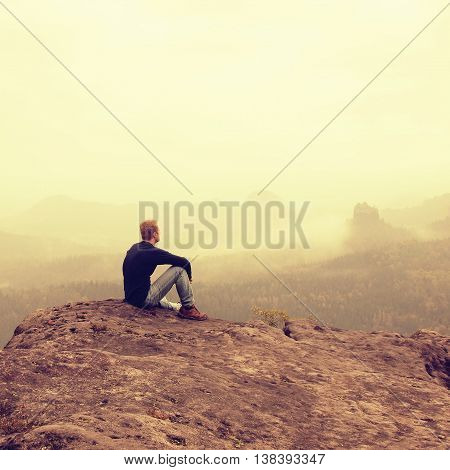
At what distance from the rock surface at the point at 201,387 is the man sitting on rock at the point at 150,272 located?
69 cm

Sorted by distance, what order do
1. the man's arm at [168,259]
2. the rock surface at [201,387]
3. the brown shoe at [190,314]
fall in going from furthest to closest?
the brown shoe at [190,314] → the man's arm at [168,259] → the rock surface at [201,387]

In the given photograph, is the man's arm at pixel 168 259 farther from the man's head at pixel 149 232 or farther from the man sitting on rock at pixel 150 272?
the man's head at pixel 149 232

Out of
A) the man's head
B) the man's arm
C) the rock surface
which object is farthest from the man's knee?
the rock surface

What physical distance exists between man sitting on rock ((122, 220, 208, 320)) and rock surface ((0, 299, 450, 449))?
694 millimetres

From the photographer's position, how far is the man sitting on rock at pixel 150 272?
18469 millimetres

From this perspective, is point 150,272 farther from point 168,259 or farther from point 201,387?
point 201,387

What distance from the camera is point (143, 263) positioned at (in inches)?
727

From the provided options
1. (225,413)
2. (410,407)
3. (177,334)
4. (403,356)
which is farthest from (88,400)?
(403,356)

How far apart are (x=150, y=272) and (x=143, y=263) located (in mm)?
420

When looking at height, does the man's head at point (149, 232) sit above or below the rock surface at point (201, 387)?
above

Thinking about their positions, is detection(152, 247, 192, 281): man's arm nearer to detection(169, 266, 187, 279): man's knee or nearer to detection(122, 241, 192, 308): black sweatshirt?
detection(122, 241, 192, 308): black sweatshirt

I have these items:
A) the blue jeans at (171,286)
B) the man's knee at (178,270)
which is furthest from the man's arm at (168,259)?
the blue jeans at (171,286)

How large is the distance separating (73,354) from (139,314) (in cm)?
484

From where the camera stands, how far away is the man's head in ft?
61.6
